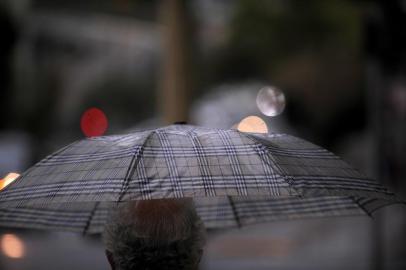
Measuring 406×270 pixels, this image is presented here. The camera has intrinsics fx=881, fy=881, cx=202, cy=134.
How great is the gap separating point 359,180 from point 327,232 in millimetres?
13121

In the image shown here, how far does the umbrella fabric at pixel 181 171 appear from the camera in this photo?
301 cm

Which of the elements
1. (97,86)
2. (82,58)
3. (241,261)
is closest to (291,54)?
(97,86)

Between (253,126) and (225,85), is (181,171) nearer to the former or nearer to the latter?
(253,126)

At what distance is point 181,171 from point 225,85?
76.5 ft

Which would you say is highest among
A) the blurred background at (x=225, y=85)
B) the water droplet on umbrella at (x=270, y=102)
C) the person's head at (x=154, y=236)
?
the water droplet on umbrella at (x=270, y=102)

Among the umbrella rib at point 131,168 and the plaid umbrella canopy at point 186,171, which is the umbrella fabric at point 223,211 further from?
the umbrella rib at point 131,168

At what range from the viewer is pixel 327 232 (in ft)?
53.4

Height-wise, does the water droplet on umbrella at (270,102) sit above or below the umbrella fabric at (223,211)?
above

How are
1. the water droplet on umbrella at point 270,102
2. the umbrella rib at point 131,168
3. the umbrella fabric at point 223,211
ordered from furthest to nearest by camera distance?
the water droplet on umbrella at point 270,102 < the umbrella fabric at point 223,211 < the umbrella rib at point 131,168

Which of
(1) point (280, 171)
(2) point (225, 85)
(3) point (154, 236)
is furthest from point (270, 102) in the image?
(2) point (225, 85)

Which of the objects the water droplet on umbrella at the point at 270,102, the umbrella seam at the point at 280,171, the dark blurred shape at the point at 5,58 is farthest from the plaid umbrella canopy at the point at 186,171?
the dark blurred shape at the point at 5,58

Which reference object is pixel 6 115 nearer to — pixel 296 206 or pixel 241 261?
pixel 241 261

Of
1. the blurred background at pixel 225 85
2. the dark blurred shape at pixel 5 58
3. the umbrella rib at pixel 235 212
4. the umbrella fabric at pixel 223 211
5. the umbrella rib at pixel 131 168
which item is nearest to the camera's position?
the umbrella rib at pixel 131 168

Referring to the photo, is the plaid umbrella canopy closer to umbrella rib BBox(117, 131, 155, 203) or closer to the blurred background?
umbrella rib BBox(117, 131, 155, 203)
